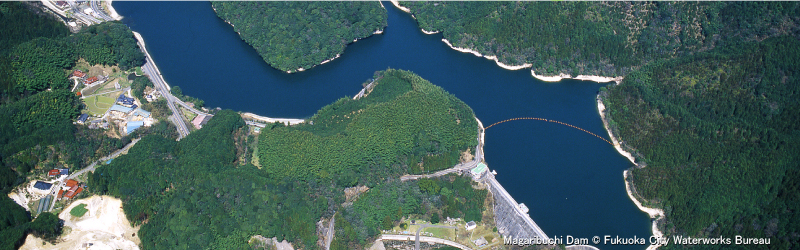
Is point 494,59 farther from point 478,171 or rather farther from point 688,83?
point 478,171

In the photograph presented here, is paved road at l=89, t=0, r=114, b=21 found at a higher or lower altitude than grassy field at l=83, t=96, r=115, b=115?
higher

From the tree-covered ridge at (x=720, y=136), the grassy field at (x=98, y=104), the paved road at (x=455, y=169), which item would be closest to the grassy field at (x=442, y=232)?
the paved road at (x=455, y=169)

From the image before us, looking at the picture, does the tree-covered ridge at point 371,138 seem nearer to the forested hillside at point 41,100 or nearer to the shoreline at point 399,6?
the forested hillside at point 41,100

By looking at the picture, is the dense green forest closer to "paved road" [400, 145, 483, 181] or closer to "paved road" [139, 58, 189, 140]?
"paved road" [400, 145, 483, 181]

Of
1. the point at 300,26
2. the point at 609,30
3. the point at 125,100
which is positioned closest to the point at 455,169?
the point at 609,30

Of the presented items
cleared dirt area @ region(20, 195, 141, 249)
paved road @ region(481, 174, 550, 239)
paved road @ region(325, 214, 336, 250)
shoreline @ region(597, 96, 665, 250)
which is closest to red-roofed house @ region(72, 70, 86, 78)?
cleared dirt area @ region(20, 195, 141, 249)

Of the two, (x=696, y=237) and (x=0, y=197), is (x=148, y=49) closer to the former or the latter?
(x=0, y=197)

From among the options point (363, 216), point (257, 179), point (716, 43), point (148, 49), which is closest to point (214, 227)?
point (257, 179)
